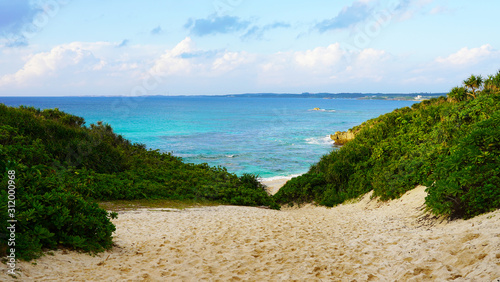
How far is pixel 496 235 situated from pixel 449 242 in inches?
31.8

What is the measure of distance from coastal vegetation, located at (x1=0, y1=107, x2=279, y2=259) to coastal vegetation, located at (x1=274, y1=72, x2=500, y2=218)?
12.7 feet

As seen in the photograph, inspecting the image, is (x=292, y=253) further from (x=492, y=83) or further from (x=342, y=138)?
(x=342, y=138)

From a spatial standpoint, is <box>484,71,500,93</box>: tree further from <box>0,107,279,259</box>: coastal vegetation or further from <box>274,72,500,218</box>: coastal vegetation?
<box>0,107,279,259</box>: coastal vegetation

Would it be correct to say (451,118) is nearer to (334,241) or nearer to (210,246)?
(334,241)

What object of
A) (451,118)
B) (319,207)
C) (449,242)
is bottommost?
(319,207)

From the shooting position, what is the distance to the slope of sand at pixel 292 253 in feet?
18.7

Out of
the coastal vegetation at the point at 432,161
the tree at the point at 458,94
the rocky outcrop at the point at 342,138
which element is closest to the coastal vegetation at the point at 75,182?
the coastal vegetation at the point at 432,161

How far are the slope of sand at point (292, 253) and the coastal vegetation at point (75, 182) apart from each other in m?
0.53

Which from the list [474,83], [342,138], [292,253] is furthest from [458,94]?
[342,138]

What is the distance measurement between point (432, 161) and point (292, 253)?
797cm

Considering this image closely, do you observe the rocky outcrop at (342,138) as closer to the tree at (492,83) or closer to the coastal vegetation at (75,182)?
the coastal vegetation at (75,182)

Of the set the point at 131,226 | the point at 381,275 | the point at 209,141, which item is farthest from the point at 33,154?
the point at 209,141

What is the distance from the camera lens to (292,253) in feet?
25.1

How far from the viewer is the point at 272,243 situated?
27.9 ft
